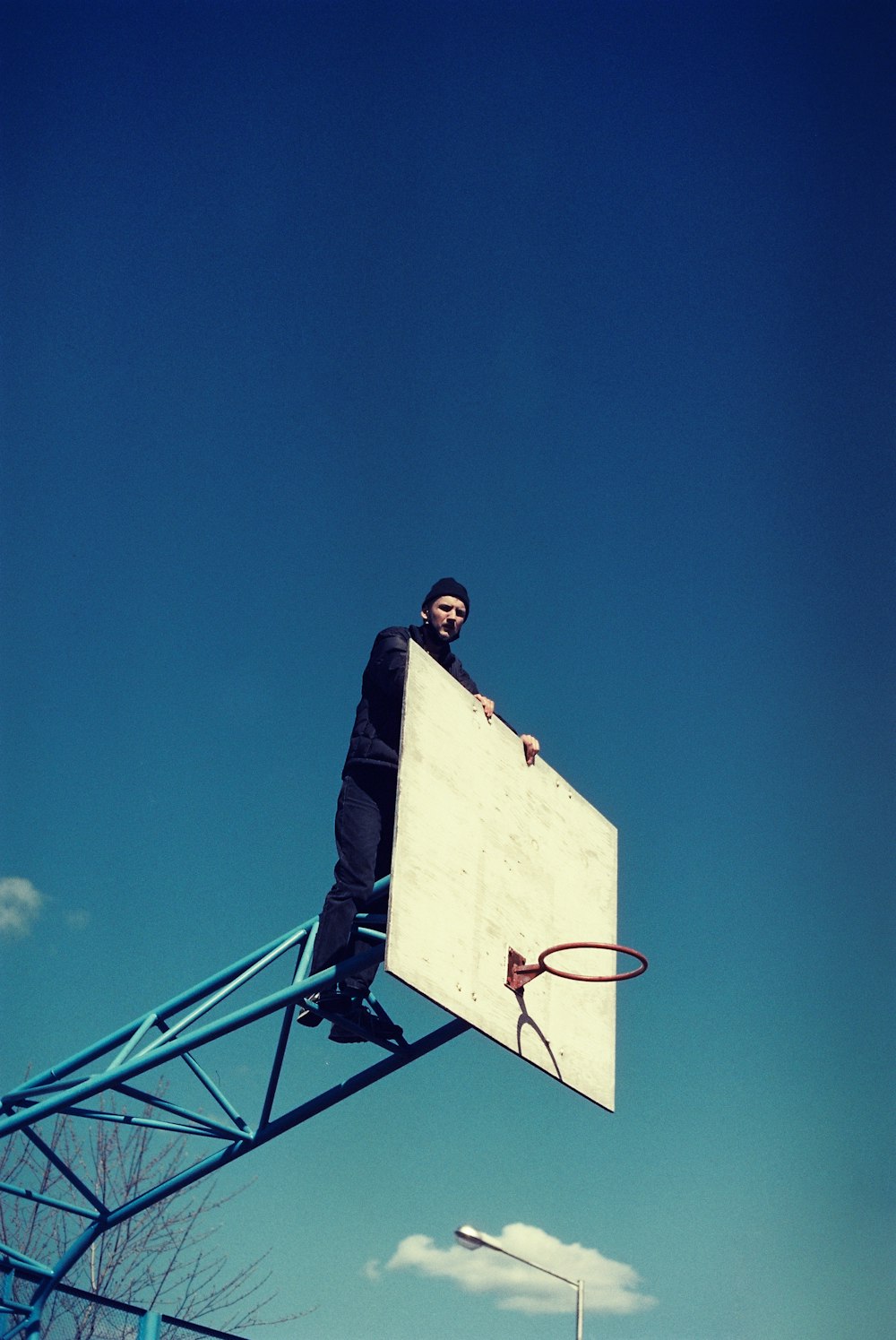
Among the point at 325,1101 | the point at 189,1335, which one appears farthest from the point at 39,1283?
the point at 325,1101

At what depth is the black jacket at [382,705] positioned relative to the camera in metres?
7.23

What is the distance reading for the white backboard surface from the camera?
626cm

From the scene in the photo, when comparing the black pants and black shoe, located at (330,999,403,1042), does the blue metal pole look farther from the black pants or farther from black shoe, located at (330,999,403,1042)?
the black pants

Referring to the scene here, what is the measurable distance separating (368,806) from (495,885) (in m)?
0.84

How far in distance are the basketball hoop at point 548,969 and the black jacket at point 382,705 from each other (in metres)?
1.20

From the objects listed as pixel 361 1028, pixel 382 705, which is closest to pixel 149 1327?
pixel 361 1028

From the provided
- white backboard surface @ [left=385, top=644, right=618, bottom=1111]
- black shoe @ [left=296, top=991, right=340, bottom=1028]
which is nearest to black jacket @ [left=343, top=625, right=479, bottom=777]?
white backboard surface @ [left=385, top=644, right=618, bottom=1111]

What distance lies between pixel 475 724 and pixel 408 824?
1012 mm

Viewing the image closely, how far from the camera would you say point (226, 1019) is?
7316 mm

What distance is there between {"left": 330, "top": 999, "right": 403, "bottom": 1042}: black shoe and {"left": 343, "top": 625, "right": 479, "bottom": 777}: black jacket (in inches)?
50.6

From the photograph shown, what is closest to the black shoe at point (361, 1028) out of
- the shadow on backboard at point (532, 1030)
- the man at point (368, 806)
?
the man at point (368, 806)

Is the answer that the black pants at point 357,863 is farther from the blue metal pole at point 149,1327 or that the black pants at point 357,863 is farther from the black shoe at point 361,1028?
the blue metal pole at point 149,1327

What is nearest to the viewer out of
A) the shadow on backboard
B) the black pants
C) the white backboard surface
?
the white backboard surface

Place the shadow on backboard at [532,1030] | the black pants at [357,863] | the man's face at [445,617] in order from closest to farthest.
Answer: the shadow on backboard at [532,1030] → the black pants at [357,863] → the man's face at [445,617]
